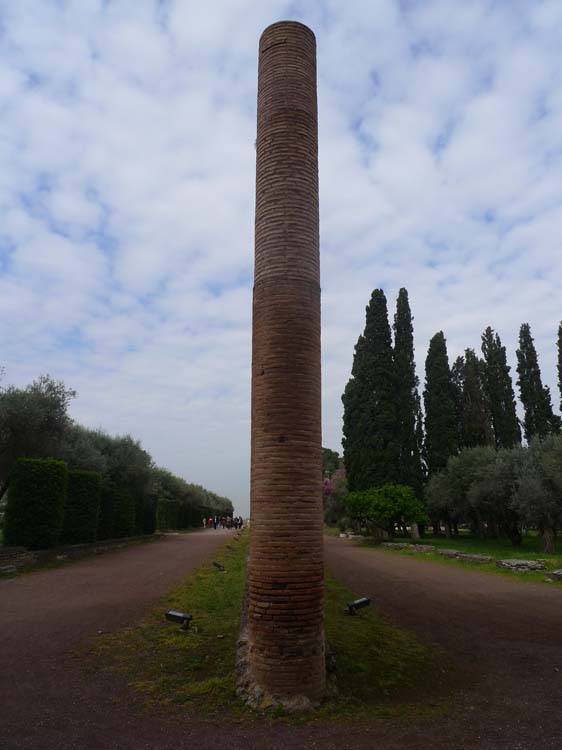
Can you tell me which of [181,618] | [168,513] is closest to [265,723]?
[181,618]

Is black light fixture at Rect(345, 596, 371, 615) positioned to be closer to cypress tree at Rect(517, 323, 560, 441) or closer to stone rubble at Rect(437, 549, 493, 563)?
stone rubble at Rect(437, 549, 493, 563)

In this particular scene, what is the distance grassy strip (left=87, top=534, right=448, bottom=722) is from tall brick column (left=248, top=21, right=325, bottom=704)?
0.53m

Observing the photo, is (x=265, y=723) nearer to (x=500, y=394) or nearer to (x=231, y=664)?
(x=231, y=664)

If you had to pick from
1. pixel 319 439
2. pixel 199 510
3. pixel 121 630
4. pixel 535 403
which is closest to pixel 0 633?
pixel 121 630

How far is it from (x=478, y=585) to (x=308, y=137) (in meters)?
13.2

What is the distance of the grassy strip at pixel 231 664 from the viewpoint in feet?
19.3

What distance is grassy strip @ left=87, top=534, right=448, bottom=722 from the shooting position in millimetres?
5871

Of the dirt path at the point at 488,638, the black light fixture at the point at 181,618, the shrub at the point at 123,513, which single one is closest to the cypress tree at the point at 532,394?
the dirt path at the point at 488,638

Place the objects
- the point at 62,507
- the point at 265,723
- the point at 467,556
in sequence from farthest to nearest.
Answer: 1. the point at 467,556
2. the point at 62,507
3. the point at 265,723

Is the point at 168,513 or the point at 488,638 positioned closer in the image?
the point at 488,638

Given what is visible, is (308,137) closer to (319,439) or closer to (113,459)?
(319,439)

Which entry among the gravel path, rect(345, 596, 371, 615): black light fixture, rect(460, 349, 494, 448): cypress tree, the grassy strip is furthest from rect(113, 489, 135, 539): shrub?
rect(460, 349, 494, 448): cypress tree

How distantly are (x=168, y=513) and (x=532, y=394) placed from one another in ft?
96.2

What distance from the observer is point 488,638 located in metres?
9.12
